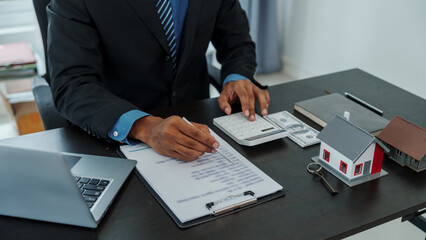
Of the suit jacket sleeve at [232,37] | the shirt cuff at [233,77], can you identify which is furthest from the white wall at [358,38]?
the shirt cuff at [233,77]

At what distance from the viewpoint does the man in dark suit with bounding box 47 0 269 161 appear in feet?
3.77

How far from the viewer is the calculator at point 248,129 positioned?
45.8 inches

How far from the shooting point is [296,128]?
124cm

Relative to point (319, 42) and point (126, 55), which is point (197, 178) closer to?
point (126, 55)

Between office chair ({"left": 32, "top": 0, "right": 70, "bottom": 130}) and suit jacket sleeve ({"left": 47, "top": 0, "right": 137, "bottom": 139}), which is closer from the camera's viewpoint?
suit jacket sleeve ({"left": 47, "top": 0, "right": 137, "bottom": 139})

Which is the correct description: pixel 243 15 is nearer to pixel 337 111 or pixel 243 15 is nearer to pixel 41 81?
pixel 337 111

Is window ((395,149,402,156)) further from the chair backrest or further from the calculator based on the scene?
the chair backrest

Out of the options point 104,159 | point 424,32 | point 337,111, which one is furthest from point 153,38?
point 424,32

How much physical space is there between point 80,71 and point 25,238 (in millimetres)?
605

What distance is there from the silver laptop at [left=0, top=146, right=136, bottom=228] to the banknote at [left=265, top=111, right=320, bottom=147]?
48 centimetres

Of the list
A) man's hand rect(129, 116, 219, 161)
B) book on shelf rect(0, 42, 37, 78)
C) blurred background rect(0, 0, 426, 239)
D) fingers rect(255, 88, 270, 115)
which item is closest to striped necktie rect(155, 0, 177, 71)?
fingers rect(255, 88, 270, 115)

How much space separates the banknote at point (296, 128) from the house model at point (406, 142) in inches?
7.3

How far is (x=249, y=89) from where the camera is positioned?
4.55ft

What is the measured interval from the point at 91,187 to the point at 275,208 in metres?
0.41
